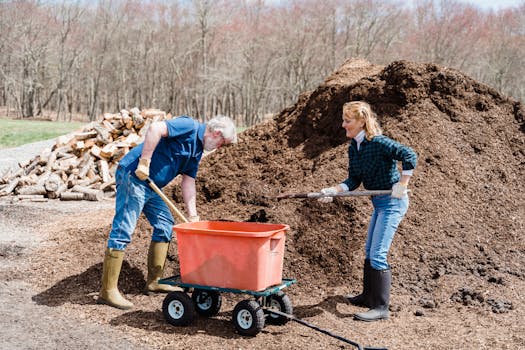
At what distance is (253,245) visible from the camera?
3.84 metres

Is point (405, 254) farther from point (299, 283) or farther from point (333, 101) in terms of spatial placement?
point (333, 101)

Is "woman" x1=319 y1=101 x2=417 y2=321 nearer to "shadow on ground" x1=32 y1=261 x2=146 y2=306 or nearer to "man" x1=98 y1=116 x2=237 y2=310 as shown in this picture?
"man" x1=98 y1=116 x2=237 y2=310

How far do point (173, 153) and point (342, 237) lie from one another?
1993mm

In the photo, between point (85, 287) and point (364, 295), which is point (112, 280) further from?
point (364, 295)

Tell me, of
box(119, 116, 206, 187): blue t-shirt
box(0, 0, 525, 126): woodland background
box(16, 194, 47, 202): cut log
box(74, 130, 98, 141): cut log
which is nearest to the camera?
box(119, 116, 206, 187): blue t-shirt

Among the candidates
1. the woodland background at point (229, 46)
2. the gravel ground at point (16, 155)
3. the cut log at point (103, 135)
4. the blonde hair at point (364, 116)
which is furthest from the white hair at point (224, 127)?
the woodland background at point (229, 46)

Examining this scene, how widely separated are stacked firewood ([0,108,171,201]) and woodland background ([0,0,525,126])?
23.8 m

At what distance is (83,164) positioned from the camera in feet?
41.4

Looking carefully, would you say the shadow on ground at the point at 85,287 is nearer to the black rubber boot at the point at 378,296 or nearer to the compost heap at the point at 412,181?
the compost heap at the point at 412,181

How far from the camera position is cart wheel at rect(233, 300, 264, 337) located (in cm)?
389

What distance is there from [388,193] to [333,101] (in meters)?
3.94

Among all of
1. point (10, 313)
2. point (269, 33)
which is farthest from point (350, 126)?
point (269, 33)

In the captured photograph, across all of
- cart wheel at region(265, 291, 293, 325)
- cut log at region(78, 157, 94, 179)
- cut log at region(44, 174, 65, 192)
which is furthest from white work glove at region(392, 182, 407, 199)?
cut log at region(78, 157, 94, 179)

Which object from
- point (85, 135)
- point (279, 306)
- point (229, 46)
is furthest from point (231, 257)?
point (229, 46)
